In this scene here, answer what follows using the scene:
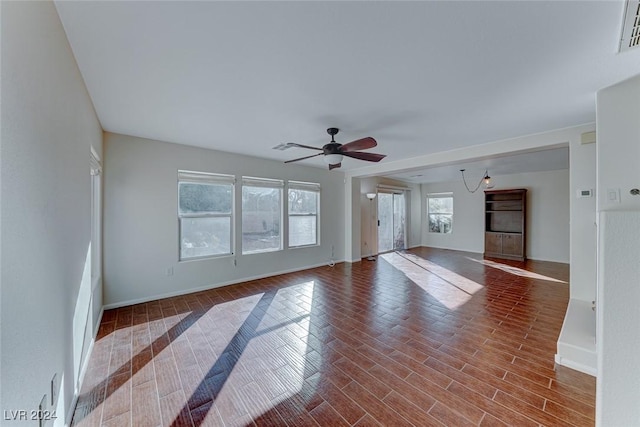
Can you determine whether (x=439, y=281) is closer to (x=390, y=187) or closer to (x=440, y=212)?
(x=390, y=187)

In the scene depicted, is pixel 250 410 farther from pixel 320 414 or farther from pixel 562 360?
pixel 562 360

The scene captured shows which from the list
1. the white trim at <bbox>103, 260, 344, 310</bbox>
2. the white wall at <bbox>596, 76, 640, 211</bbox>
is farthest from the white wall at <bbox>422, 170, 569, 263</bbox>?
the white trim at <bbox>103, 260, 344, 310</bbox>

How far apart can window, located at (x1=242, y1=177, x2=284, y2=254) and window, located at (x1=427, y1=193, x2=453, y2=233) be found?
633cm

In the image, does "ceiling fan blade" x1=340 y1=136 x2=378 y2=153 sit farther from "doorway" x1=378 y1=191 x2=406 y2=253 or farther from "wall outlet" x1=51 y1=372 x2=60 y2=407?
"doorway" x1=378 y1=191 x2=406 y2=253

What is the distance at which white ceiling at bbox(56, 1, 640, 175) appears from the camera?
1.43 metres

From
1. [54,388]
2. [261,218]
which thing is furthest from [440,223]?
[54,388]

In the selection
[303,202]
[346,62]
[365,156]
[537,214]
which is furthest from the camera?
[537,214]

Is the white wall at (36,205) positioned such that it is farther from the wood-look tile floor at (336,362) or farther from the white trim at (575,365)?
the white trim at (575,365)

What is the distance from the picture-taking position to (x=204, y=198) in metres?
4.42

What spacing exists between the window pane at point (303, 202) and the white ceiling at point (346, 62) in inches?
102

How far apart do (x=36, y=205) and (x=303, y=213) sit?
489 cm

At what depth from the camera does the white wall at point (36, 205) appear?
0.93m

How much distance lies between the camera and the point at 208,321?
10.3 feet

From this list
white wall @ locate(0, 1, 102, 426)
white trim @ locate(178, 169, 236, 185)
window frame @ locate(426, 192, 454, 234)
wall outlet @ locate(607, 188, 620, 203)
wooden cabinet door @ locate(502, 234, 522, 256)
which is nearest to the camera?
white wall @ locate(0, 1, 102, 426)
